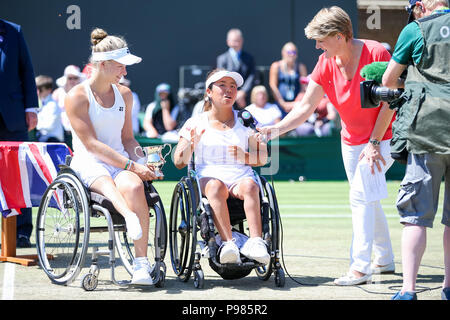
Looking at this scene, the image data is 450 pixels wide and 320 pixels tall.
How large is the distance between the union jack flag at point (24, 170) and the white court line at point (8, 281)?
0.43m

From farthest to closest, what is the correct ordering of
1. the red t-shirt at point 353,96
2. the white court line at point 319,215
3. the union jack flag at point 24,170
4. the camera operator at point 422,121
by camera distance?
1. the white court line at point 319,215
2. the union jack flag at point 24,170
3. the red t-shirt at point 353,96
4. the camera operator at point 422,121

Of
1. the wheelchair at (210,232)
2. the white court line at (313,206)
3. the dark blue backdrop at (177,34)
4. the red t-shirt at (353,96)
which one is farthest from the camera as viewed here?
the dark blue backdrop at (177,34)

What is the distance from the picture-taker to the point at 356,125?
5750mm

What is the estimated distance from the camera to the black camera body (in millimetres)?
4851

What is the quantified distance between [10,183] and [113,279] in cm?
149

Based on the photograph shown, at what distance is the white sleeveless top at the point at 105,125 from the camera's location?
5.55 meters

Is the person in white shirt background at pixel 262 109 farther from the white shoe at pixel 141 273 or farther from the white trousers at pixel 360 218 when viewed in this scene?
the white shoe at pixel 141 273

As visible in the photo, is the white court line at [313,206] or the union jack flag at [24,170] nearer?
the union jack flag at [24,170]

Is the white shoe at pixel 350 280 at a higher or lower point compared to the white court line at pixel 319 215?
higher

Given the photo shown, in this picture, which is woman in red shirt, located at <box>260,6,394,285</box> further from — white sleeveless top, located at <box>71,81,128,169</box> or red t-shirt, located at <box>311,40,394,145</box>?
white sleeveless top, located at <box>71,81,128,169</box>

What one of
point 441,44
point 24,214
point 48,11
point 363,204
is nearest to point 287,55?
point 48,11

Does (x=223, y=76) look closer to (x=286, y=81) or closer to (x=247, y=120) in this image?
(x=247, y=120)

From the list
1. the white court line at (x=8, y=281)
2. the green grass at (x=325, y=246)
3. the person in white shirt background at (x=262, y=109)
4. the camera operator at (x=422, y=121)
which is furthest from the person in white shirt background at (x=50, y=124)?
the camera operator at (x=422, y=121)
